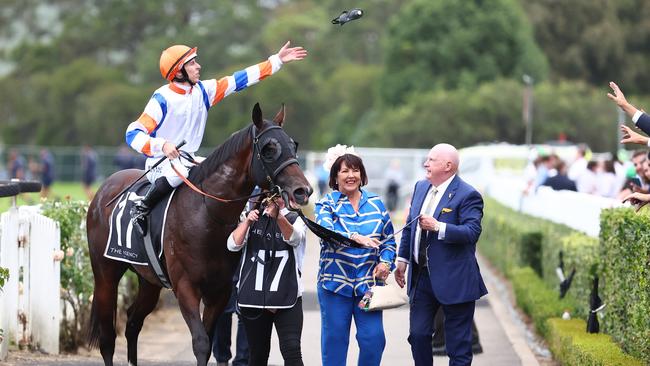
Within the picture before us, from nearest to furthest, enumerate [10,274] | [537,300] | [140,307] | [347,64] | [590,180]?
[140,307], [10,274], [537,300], [590,180], [347,64]

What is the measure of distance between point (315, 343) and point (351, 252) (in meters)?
4.12

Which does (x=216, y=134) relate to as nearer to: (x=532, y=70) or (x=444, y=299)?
(x=532, y=70)

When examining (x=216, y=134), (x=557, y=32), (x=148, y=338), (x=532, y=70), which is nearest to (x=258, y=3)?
(x=216, y=134)

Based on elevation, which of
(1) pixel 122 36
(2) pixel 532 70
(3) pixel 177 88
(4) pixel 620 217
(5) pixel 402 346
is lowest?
(5) pixel 402 346

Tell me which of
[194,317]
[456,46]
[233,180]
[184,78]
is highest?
[456,46]

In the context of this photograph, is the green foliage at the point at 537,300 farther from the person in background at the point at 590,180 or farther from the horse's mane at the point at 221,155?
the horse's mane at the point at 221,155

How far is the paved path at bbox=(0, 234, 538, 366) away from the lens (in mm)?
10320

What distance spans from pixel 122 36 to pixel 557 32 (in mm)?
27593

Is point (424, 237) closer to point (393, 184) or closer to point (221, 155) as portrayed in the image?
point (221, 155)


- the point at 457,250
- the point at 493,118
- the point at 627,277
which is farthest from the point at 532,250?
the point at 493,118

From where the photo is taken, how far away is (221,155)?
26.5 ft

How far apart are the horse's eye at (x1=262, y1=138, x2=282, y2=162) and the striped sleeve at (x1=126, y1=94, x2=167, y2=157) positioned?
2.84 ft

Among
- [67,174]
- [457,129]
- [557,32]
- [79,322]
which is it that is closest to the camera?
[79,322]

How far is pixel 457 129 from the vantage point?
46625mm
